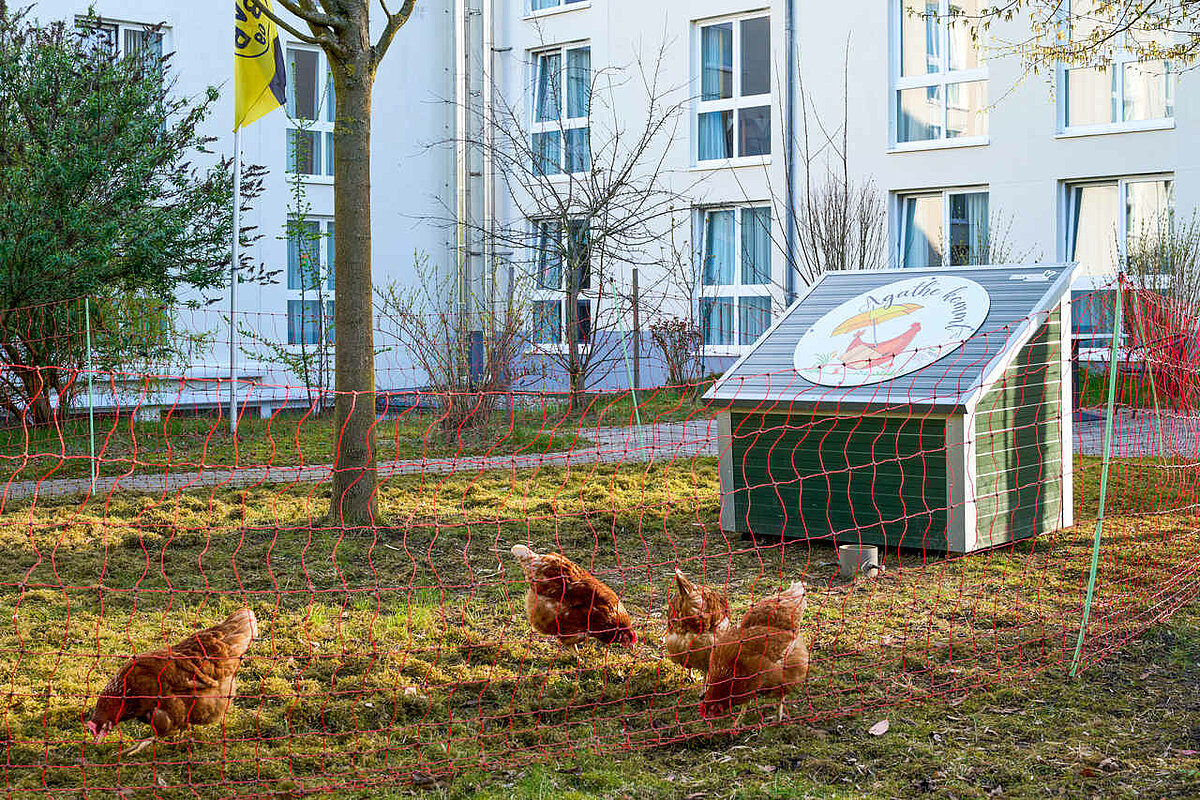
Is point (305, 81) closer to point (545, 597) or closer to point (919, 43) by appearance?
point (919, 43)

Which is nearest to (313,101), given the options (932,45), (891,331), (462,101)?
(462,101)

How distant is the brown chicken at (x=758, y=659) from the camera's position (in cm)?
384

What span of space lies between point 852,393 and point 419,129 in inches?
592

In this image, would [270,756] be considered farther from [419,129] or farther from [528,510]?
[419,129]

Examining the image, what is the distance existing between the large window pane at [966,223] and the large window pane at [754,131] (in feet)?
10.4

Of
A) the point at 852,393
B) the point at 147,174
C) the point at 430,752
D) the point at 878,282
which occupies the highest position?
the point at 147,174

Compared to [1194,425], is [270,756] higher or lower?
lower

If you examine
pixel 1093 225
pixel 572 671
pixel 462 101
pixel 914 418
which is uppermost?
pixel 462 101

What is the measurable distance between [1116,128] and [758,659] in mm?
14096

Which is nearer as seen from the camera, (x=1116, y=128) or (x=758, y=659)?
(x=758, y=659)

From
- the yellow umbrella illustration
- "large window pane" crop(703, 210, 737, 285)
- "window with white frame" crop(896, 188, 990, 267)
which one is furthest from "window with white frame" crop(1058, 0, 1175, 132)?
the yellow umbrella illustration

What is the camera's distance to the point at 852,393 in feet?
19.6

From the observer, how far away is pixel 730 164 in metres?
18.7

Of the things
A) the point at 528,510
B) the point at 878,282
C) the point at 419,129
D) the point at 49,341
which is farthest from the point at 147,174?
the point at 419,129
